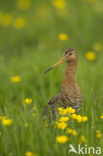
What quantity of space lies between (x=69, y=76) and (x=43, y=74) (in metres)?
1.43

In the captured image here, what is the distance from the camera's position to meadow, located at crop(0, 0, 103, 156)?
10.9 ft

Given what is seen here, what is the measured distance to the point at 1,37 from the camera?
973 cm

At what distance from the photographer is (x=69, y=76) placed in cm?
482

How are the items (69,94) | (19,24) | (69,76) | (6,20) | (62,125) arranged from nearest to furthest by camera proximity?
1. (62,125)
2. (69,94)
3. (69,76)
4. (19,24)
5. (6,20)

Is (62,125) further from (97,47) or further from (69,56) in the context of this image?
(97,47)

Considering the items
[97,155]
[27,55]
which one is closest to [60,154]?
[97,155]

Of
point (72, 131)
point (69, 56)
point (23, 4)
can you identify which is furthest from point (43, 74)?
point (23, 4)

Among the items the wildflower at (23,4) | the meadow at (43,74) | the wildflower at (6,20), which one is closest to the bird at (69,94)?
the meadow at (43,74)

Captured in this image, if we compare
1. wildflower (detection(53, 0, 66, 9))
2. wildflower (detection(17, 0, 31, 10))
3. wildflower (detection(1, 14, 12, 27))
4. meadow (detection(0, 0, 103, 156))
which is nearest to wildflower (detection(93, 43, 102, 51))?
meadow (detection(0, 0, 103, 156))

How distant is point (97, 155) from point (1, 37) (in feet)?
22.7

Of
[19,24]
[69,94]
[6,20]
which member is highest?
[6,20]

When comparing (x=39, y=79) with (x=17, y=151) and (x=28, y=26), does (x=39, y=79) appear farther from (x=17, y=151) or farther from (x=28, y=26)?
(x=28, y=26)

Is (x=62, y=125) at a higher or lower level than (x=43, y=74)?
lower

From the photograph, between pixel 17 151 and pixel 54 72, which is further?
pixel 54 72
